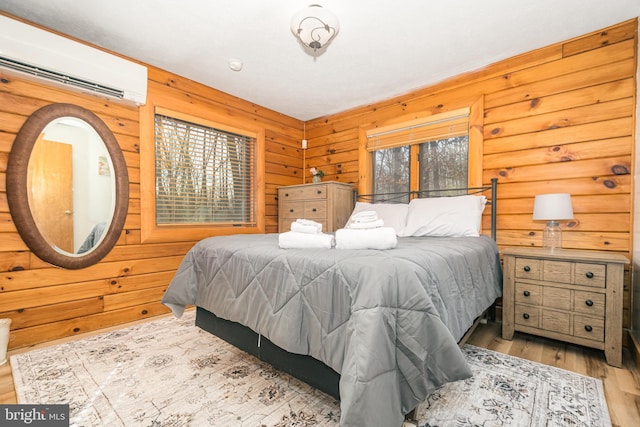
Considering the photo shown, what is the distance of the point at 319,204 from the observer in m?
3.41

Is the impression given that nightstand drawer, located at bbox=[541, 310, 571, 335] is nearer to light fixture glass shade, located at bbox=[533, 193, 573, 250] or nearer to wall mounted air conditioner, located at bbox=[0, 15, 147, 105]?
light fixture glass shade, located at bbox=[533, 193, 573, 250]

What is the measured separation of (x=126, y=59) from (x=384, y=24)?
2219 millimetres

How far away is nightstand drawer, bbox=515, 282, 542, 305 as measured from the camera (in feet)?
6.77

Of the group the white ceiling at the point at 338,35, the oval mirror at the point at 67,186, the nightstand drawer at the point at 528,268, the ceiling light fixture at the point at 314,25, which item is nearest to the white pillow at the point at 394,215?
the nightstand drawer at the point at 528,268

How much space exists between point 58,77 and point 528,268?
372 cm

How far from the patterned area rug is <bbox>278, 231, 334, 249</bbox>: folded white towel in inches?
30.1

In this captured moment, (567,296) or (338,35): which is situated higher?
(338,35)

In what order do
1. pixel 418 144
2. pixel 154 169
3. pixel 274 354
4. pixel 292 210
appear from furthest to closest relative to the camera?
1. pixel 292 210
2. pixel 418 144
3. pixel 154 169
4. pixel 274 354

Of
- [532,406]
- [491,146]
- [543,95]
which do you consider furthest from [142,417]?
[543,95]

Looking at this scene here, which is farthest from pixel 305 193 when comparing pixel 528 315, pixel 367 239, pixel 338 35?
pixel 528 315

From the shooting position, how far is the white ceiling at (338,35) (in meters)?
1.96

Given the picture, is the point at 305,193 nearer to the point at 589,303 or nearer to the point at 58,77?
the point at 58,77

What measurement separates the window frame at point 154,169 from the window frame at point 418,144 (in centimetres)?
132

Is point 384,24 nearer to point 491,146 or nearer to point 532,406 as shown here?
point 491,146
